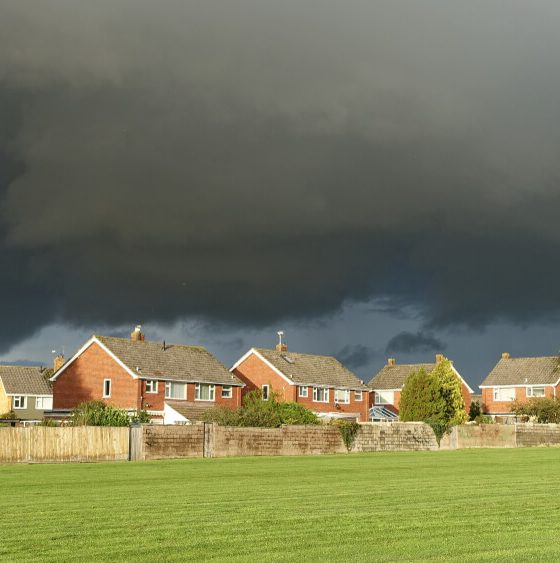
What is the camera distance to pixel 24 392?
109 meters

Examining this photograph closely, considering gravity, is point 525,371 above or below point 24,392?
above

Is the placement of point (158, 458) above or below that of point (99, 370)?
below

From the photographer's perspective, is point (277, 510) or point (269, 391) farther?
point (269, 391)

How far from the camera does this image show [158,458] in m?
49.5

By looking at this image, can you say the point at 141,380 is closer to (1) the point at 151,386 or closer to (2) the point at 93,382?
(1) the point at 151,386

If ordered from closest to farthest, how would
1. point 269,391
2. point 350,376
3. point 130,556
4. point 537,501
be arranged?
point 130,556 < point 537,501 < point 269,391 < point 350,376

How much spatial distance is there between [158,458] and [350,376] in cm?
Answer: 5551

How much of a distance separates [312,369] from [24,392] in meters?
36.1

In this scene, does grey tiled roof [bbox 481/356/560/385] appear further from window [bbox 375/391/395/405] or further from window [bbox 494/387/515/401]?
window [bbox 375/391/395/405]

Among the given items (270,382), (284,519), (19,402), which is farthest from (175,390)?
(284,519)

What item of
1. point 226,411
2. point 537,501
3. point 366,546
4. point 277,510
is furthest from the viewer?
point 226,411

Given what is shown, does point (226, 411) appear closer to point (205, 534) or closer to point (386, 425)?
point (386, 425)

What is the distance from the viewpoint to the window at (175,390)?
271ft

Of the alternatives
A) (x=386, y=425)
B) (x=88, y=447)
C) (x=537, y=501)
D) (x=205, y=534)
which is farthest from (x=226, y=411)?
(x=205, y=534)
